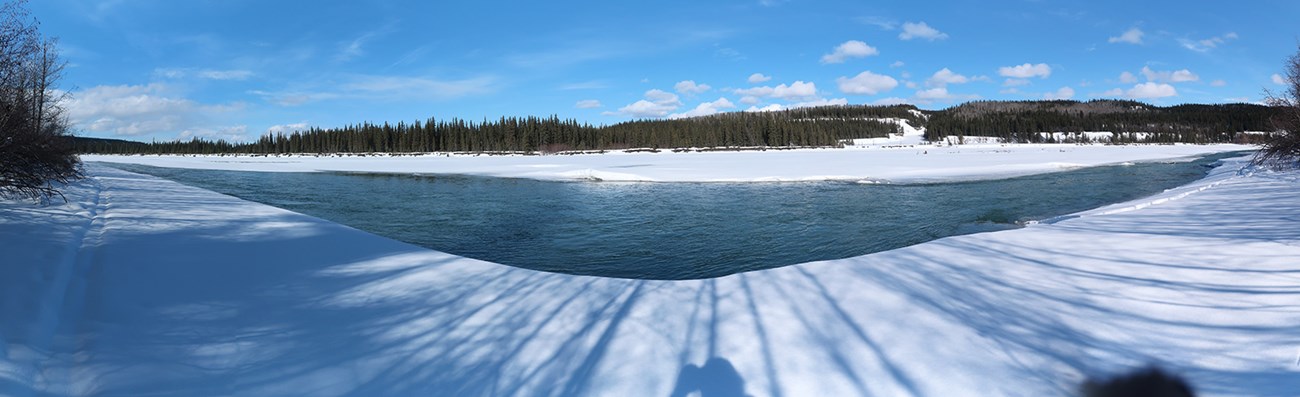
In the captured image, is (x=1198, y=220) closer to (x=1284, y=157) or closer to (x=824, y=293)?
(x=824, y=293)

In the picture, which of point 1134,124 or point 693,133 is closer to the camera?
point 693,133

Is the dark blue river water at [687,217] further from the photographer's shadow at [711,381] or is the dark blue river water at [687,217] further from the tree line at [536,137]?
the tree line at [536,137]

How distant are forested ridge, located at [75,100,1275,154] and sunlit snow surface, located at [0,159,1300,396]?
7804 cm

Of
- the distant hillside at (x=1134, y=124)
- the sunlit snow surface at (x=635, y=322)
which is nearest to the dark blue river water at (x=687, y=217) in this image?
the sunlit snow surface at (x=635, y=322)

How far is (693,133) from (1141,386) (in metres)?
89.7

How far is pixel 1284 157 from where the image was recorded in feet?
52.1

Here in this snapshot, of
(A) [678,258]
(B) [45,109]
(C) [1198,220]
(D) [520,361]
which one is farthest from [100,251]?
(C) [1198,220]

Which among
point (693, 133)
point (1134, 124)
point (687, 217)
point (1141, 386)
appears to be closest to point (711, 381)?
point (1141, 386)

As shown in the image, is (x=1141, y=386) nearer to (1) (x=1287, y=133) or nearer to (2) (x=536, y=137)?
(1) (x=1287, y=133)

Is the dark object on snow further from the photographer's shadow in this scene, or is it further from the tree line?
the tree line

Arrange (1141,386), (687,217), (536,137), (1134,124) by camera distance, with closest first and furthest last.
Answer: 1. (1141,386)
2. (687,217)
3. (536,137)
4. (1134,124)

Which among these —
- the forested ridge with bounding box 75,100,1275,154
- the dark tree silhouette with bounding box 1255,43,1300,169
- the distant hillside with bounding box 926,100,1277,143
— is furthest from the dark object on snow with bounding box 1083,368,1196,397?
the distant hillside with bounding box 926,100,1277,143

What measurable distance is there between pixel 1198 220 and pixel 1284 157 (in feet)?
43.5

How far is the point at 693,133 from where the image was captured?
92000 millimetres
